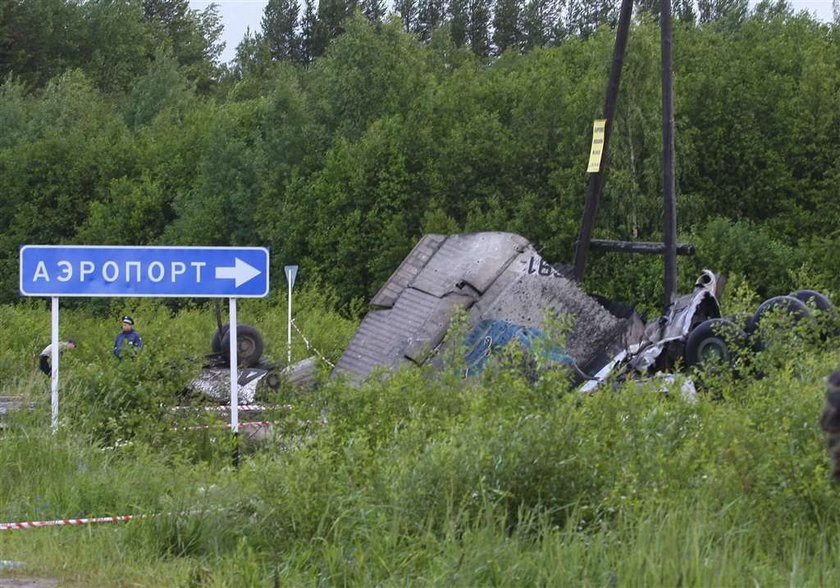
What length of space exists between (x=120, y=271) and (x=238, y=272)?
97 cm

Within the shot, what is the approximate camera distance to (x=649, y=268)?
27.0 metres

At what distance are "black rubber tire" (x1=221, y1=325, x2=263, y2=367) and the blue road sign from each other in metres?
8.57

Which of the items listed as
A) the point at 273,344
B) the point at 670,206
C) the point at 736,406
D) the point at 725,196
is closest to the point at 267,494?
the point at 736,406

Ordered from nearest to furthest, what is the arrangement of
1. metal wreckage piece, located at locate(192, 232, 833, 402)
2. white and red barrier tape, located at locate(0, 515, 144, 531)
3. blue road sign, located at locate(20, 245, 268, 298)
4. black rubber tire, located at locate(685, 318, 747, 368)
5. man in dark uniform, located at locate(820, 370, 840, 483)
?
man in dark uniform, located at locate(820, 370, 840, 483), white and red barrier tape, located at locate(0, 515, 144, 531), blue road sign, located at locate(20, 245, 268, 298), black rubber tire, located at locate(685, 318, 747, 368), metal wreckage piece, located at locate(192, 232, 833, 402)

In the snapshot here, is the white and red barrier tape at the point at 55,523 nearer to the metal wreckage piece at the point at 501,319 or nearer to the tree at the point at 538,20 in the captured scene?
the metal wreckage piece at the point at 501,319

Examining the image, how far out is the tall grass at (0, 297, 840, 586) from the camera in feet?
20.4

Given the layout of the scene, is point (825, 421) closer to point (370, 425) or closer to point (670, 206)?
point (370, 425)

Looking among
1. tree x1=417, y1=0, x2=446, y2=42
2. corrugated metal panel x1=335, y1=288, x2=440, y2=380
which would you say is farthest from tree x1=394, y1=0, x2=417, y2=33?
corrugated metal panel x1=335, y1=288, x2=440, y2=380

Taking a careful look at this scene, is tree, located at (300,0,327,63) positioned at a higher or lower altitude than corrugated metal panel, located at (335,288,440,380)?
higher

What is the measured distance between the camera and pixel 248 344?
64.5 feet

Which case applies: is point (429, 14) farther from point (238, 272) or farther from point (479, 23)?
point (238, 272)

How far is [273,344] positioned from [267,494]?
15052 millimetres

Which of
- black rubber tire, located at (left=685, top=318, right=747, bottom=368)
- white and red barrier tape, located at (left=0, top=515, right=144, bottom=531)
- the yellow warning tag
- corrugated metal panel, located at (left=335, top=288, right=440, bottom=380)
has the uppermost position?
the yellow warning tag

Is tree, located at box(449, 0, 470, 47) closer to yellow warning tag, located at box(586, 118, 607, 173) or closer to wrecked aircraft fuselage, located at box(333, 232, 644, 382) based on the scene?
yellow warning tag, located at box(586, 118, 607, 173)
